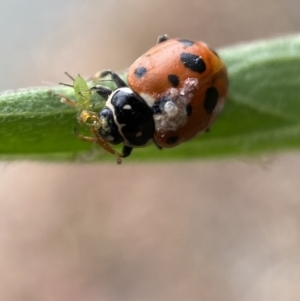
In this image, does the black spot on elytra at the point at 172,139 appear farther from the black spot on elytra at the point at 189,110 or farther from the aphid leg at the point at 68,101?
the aphid leg at the point at 68,101

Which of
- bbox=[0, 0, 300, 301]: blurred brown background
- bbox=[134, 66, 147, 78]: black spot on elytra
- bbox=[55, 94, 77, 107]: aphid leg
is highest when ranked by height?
bbox=[55, 94, 77, 107]: aphid leg

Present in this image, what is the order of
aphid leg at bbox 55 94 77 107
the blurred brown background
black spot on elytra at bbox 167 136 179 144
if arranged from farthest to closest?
1. the blurred brown background
2. black spot on elytra at bbox 167 136 179 144
3. aphid leg at bbox 55 94 77 107

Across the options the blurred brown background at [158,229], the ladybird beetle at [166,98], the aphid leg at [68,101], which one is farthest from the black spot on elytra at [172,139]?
the blurred brown background at [158,229]

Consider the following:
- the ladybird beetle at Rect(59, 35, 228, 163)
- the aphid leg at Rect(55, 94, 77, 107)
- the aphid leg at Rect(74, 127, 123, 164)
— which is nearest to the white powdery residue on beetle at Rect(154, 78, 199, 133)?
the ladybird beetle at Rect(59, 35, 228, 163)


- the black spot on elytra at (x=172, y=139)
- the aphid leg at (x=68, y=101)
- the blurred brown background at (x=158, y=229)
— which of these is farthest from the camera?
the blurred brown background at (x=158, y=229)

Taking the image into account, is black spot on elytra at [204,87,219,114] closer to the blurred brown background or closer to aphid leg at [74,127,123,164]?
aphid leg at [74,127,123,164]

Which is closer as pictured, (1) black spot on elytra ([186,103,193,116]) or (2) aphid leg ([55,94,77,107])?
(2) aphid leg ([55,94,77,107])

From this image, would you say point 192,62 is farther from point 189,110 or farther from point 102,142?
point 102,142

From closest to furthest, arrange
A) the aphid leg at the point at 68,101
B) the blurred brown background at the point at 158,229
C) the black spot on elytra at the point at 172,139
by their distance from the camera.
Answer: the aphid leg at the point at 68,101
the black spot on elytra at the point at 172,139
the blurred brown background at the point at 158,229

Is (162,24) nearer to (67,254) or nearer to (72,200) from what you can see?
(72,200)
